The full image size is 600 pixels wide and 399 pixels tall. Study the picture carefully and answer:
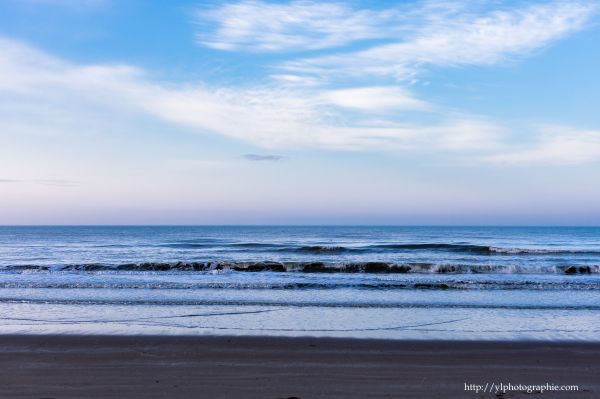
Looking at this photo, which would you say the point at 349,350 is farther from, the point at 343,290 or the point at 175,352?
the point at 343,290

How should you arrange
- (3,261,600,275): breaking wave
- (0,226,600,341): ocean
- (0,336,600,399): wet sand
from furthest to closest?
(3,261,600,275): breaking wave
(0,226,600,341): ocean
(0,336,600,399): wet sand

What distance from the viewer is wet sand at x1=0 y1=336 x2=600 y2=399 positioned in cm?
673

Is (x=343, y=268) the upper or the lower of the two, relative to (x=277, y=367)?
lower

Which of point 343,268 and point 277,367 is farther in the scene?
point 343,268

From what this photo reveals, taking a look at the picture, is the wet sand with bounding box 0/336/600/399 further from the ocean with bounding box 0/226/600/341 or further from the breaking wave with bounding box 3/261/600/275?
the breaking wave with bounding box 3/261/600/275

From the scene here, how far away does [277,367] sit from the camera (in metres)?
7.91

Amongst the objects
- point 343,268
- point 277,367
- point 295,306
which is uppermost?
point 277,367

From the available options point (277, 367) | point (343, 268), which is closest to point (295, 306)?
point (277, 367)

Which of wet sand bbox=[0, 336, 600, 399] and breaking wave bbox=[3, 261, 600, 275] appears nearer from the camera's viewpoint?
wet sand bbox=[0, 336, 600, 399]

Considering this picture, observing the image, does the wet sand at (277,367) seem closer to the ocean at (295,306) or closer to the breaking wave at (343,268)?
the ocean at (295,306)

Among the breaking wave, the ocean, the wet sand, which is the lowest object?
the breaking wave

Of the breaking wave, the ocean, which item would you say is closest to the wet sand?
the ocean

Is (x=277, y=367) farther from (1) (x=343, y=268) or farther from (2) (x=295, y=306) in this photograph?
(1) (x=343, y=268)

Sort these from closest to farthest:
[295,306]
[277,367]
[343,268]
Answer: [277,367], [295,306], [343,268]
